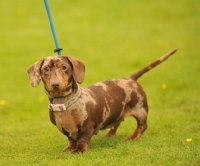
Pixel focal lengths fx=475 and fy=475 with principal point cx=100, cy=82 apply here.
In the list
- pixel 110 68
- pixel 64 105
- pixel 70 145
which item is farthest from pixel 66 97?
pixel 110 68

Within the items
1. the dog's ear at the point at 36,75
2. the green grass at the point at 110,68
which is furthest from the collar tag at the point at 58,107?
the green grass at the point at 110,68

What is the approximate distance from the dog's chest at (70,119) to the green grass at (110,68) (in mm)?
352

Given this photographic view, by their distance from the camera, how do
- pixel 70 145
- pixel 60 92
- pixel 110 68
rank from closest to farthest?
pixel 60 92 → pixel 70 145 → pixel 110 68

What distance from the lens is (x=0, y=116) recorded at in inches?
356

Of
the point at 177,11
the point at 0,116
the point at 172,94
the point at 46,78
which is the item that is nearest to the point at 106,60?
the point at 172,94

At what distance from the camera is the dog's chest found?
6.05 m

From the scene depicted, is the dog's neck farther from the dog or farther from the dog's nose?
the dog's nose

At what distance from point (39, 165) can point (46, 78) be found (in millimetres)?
1070

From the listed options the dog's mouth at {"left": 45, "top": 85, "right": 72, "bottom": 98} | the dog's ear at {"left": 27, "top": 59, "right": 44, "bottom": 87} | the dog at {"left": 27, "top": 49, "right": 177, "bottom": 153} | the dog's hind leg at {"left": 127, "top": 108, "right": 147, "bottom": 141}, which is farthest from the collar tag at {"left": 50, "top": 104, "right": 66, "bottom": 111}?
the dog's hind leg at {"left": 127, "top": 108, "right": 147, "bottom": 141}

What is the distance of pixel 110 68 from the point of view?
503 inches

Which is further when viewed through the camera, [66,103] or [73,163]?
[66,103]

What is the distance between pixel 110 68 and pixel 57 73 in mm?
6993

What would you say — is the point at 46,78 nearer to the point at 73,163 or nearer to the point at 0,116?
the point at 73,163

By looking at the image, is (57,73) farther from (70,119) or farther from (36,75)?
(70,119)
